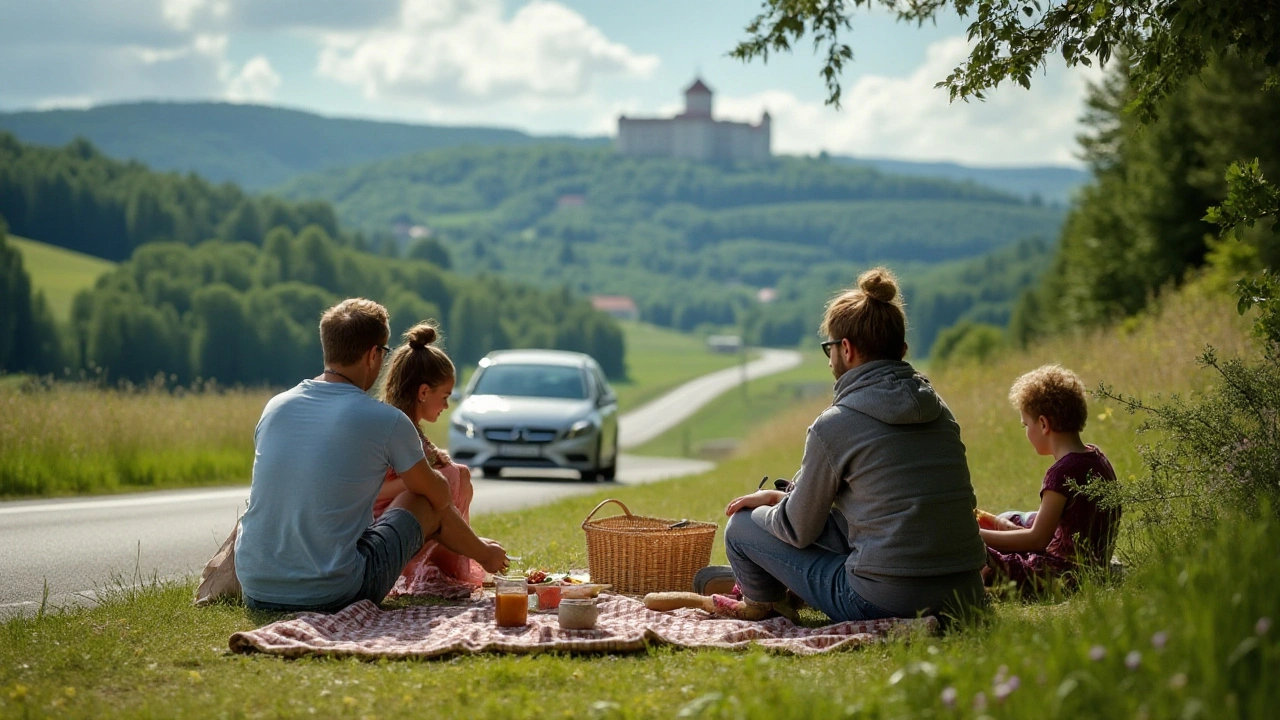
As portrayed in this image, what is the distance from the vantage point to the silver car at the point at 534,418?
789 inches

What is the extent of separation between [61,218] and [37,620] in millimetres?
137806

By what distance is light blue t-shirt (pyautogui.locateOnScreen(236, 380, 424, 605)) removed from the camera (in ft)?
21.7

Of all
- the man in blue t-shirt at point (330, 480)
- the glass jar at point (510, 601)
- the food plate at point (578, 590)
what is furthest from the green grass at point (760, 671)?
the glass jar at point (510, 601)

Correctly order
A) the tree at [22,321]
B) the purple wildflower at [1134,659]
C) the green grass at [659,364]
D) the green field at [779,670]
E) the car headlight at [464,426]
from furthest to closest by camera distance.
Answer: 1. the green grass at [659,364]
2. the tree at [22,321]
3. the car headlight at [464,426]
4. the green field at [779,670]
5. the purple wildflower at [1134,659]

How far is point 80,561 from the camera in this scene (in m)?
9.74

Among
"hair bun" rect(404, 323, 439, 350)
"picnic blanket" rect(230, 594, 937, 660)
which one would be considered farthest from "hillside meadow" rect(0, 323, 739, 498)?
"picnic blanket" rect(230, 594, 937, 660)

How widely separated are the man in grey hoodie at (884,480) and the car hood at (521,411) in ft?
45.2

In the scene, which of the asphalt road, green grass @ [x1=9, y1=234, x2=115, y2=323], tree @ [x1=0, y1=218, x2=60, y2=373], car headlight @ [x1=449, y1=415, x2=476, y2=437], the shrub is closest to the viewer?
the shrub

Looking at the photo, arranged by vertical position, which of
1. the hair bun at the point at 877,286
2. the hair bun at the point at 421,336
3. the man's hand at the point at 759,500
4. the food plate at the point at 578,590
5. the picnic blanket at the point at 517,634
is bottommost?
the picnic blanket at the point at 517,634

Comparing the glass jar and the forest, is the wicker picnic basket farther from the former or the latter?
the forest

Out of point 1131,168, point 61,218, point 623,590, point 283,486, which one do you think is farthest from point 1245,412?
point 61,218

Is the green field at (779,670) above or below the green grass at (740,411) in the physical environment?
above

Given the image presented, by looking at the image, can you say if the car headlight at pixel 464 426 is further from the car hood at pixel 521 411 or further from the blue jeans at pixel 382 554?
the blue jeans at pixel 382 554

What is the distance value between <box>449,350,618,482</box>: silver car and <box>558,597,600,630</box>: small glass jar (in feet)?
42.6
